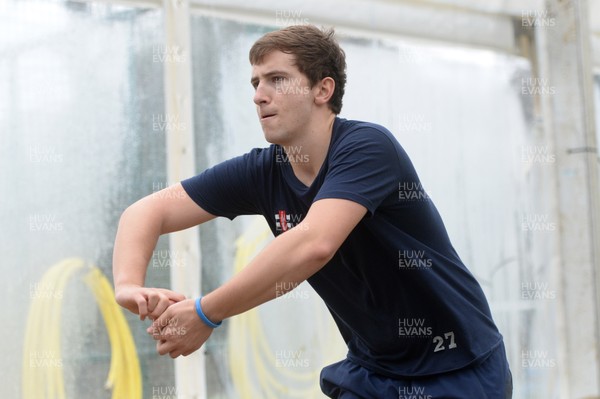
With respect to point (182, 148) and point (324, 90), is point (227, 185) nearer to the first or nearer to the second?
point (324, 90)

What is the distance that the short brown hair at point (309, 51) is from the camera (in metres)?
2.82

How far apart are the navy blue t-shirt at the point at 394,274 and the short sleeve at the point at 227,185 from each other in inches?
3.9

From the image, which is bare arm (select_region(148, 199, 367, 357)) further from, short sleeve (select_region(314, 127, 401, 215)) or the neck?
the neck

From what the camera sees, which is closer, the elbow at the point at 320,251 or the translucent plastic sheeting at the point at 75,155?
the elbow at the point at 320,251

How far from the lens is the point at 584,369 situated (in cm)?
633

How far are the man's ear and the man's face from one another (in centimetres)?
3

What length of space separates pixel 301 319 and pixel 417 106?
1.68 m

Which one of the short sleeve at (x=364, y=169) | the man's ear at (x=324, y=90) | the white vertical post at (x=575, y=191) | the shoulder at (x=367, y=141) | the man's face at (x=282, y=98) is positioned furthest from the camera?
the white vertical post at (x=575, y=191)

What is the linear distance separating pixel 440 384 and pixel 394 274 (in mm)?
360

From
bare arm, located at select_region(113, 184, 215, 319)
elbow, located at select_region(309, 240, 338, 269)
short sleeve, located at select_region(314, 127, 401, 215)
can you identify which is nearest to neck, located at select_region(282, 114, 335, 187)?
short sleeve, located at select_region(314, 127, 401, 215)

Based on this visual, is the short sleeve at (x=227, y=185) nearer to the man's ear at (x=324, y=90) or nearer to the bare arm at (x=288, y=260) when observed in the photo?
the man's ear at (x=324, y=90)

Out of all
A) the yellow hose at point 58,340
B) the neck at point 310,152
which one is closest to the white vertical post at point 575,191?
the yellow hose at point 58,340

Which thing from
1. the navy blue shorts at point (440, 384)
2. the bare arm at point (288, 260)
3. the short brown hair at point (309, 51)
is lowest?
the navy blue shorts at point (440, 384)

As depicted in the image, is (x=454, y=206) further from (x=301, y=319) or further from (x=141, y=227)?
(x=141, y=227)
